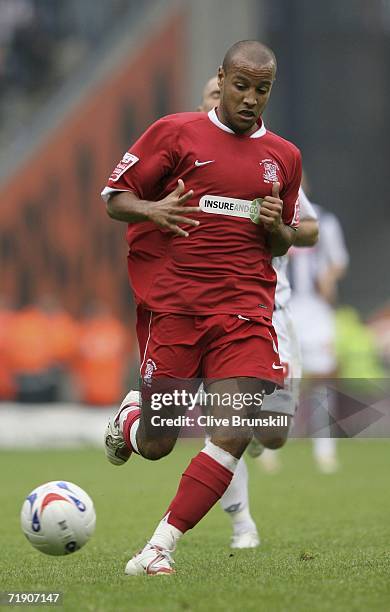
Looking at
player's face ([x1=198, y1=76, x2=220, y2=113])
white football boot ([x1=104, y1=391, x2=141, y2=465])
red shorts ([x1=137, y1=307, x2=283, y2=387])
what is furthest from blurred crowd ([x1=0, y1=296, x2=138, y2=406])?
red shorts ([x1=137, y1=307, x2=283, y2=387])

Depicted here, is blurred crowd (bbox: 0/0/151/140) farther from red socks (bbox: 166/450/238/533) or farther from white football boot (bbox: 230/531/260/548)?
red socks (bbox: 166/450/238/533)

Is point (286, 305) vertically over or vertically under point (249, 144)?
under

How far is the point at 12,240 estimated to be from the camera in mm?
25594

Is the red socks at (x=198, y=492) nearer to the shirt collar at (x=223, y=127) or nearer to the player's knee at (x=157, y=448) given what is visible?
the player's knee at (x=157, y=448)

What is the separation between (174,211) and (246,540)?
91.3 inches

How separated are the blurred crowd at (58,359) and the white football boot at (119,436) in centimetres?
1334

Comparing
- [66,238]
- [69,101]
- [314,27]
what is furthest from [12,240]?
[314,27]

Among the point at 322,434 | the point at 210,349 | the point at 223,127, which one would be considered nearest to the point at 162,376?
the point at 210,349

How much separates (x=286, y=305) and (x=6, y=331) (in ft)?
46.1

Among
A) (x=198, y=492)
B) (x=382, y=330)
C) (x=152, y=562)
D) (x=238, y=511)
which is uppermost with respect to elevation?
(x=198, y=492)

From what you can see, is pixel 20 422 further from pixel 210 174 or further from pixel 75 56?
pixel 210 174

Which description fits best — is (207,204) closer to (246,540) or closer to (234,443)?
(234,443)

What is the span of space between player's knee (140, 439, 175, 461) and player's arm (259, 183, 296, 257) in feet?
3.42

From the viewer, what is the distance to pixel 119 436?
6.56m
